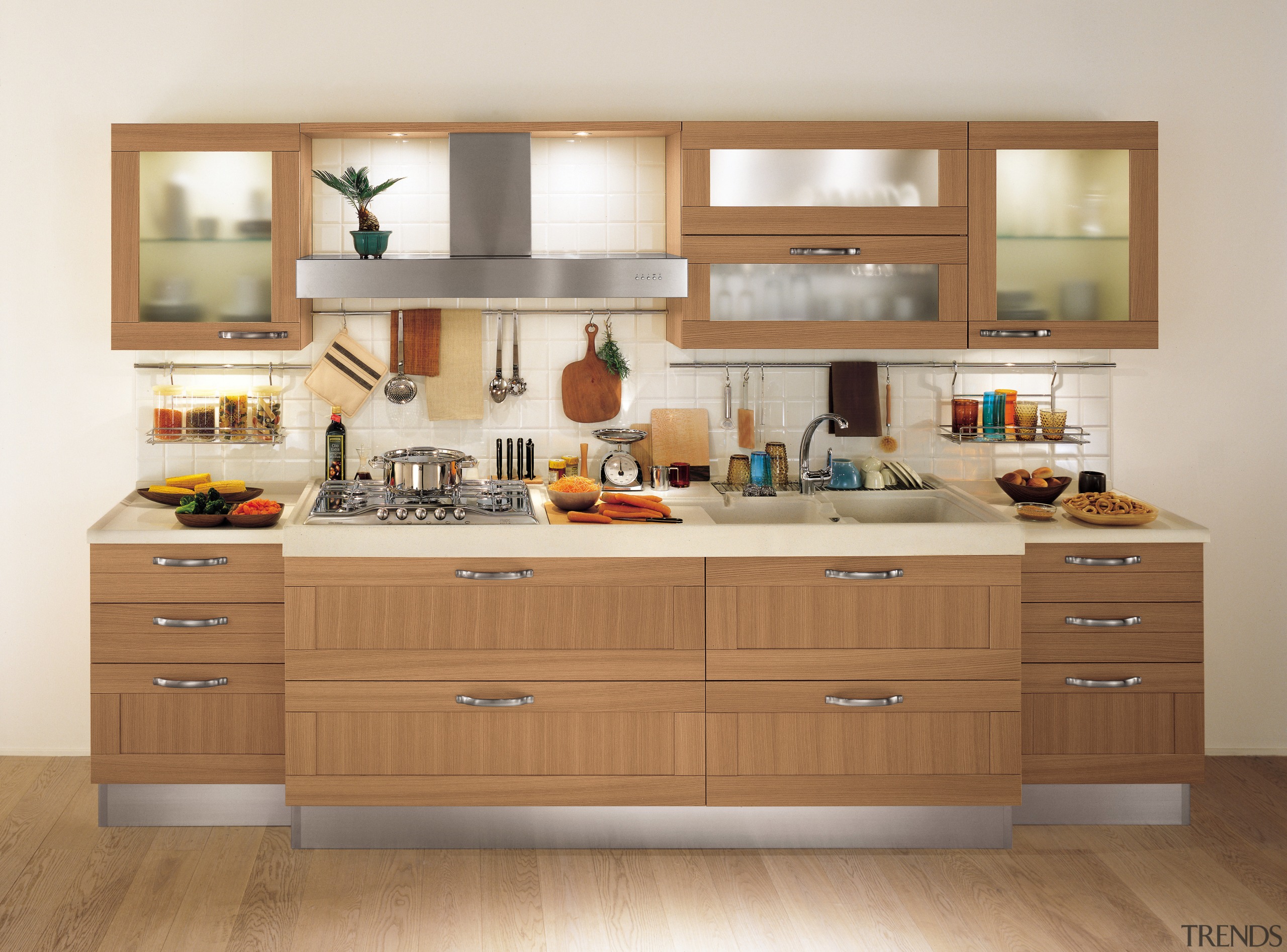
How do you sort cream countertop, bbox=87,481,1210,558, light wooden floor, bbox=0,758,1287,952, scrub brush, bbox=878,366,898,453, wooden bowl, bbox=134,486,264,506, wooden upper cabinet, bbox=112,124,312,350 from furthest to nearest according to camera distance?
scrub brush, bbox=878,366,898,453
wooden bowl, bbox=134,486,264,506
wooden upper cabinet, bbox=112,124,312,350
cream countertop, bbox=87,481,1210,558
light wooden floor, bbox=0,758,1287,952

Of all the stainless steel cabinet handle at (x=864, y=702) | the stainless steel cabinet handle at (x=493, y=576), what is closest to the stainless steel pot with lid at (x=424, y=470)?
the stainless steel cabinet handle at (x=493, y=576)

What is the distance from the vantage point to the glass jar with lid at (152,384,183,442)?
12.2 ft

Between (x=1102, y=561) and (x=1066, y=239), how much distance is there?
3.41 feet

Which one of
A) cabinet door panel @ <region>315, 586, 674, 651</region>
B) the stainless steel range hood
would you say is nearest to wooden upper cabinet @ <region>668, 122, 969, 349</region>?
the stainless steel range hood

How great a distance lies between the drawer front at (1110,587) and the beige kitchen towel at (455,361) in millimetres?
1939

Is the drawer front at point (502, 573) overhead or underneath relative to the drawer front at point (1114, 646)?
overhead

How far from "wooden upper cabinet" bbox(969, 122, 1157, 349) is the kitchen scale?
1157 millimetres

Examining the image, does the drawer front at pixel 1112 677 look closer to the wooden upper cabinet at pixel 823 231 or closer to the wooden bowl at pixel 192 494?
the wooden upper cabinet at pixel 823 231

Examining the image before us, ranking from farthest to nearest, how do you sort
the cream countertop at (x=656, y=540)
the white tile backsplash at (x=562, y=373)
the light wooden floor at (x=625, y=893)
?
the white tile backsplash at (x=562, y=373), the cream countertop at (x=656, y=540), the light wooden floor at (x=625, y=893)

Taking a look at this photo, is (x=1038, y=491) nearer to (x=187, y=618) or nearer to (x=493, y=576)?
(x=493, y=576)

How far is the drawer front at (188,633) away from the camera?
3324mm

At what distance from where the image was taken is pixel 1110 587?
11.1 feet

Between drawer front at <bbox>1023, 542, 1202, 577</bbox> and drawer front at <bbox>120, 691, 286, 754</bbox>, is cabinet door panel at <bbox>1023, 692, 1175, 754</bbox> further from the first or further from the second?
drawer front at <bbox>120, 691, 286, 754</bbox>

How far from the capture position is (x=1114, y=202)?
11.8ft
